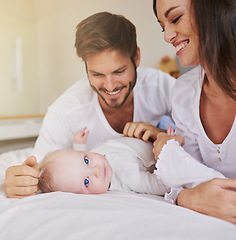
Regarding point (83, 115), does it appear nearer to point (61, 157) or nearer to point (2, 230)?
point (61, 157)

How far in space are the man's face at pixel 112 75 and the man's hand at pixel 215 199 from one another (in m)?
0.56

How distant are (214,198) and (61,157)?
0.45 meters

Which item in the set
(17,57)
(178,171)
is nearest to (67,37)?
(17,57)

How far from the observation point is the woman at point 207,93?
68 cm

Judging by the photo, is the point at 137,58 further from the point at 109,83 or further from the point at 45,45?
Result: the point at 45,45

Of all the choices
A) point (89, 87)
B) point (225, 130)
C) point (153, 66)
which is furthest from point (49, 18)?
point (225, 130)

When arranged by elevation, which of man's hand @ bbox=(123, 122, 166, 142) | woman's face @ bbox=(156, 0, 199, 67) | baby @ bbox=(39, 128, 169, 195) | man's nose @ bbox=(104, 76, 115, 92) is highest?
woman's face @ bbox=(156, 0, 199, 67)

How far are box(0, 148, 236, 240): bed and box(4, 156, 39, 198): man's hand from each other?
0.08 metres

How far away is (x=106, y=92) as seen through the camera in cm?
119

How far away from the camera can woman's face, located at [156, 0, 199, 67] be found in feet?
2.87

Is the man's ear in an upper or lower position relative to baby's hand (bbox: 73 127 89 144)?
upper

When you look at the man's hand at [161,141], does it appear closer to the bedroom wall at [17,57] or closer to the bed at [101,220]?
the bed at [101,220]

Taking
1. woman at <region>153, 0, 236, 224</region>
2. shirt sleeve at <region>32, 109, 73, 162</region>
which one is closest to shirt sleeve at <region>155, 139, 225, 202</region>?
woman at <region>153, 0, 236, 224</region>

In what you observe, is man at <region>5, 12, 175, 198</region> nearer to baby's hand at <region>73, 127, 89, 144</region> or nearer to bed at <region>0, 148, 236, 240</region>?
baby's hand at <region>73, 127, 89, 144</region>
